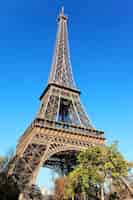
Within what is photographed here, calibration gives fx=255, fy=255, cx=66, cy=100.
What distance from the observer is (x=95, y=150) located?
27.3 m

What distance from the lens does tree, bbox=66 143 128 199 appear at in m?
25.5

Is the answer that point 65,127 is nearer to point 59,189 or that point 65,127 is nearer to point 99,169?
point 59,189

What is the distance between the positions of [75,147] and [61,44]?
23.4 m

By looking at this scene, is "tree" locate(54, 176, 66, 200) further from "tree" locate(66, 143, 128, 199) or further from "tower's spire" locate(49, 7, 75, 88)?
"tower's spire" locate(49, 7, 75, 88)

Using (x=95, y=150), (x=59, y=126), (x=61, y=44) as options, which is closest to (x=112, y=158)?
(x=95, y=150)

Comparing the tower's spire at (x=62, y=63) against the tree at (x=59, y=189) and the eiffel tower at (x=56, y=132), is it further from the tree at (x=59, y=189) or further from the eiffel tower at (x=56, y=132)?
the tree at (x=59, y=189)

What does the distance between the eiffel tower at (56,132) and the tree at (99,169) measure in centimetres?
525

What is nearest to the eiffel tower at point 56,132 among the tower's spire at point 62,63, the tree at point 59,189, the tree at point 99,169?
the tower's spire at point 62,63

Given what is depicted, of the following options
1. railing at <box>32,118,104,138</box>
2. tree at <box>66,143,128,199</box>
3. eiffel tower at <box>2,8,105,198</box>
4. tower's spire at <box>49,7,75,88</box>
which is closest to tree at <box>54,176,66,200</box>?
eiffel tower at <box>2,8,105,198</box>

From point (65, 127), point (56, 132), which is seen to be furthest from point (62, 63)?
point (56, 132)

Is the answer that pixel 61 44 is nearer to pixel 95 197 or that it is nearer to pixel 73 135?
pixel 73 135

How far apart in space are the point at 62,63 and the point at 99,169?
25748 mm

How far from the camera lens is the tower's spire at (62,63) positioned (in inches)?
1762

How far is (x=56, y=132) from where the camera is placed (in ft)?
114
